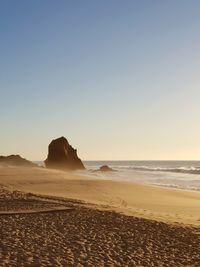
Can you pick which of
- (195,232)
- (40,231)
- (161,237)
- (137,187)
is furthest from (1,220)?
(137,187)

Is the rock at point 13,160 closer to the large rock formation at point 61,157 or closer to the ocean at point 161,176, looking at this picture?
the large rock formation at point 61,157

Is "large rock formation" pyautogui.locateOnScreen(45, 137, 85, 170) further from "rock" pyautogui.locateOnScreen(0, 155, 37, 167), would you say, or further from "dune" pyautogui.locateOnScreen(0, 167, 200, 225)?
"dune" pyautogui.locateOnScreen(0, 167, 200, 225)

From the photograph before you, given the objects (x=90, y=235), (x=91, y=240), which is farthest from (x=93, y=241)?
(x=90, y=235)

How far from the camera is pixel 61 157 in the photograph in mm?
86312

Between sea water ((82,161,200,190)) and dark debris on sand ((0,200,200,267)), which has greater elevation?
sea water ((82,161,200,190))

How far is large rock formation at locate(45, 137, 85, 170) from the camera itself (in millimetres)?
85625

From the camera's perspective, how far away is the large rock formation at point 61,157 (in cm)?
8562

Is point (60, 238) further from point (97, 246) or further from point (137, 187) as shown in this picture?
point (137, 187)

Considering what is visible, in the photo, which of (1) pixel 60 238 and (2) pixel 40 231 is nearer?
(1) pixel 60 238

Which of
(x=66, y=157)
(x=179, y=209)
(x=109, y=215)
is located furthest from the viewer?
(x=66, y=157)

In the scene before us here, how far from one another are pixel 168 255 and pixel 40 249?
381 cm

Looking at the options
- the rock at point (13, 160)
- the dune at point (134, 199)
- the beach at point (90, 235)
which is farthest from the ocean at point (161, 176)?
the rock at point (13, 160)

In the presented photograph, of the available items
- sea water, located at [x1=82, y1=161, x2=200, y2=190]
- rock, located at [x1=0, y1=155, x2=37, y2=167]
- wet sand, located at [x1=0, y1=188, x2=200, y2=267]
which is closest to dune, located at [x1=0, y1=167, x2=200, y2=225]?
wet sand, located at [x1=0, y1=188, x2=200, y2=267]

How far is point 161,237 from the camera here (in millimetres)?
13562
